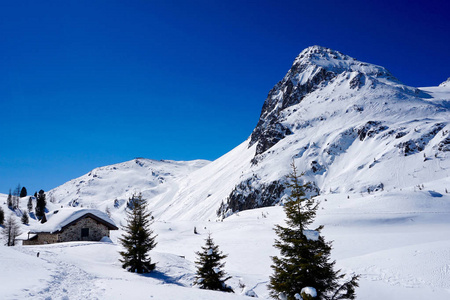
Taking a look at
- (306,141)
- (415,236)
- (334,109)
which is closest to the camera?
(415,236)

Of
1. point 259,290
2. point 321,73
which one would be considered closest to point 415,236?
point 259,290

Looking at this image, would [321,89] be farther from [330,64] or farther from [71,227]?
[71,227]

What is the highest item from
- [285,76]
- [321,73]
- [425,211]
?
[285,76]

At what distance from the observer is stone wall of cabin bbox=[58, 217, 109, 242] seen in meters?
30.3

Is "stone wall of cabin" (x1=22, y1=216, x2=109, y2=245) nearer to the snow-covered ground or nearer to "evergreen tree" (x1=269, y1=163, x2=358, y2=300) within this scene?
the snow-covered ground

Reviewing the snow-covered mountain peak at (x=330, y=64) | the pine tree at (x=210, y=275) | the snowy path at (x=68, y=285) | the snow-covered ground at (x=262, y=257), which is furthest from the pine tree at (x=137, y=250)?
the snow-covered mountain peak at (x=330, y=64)

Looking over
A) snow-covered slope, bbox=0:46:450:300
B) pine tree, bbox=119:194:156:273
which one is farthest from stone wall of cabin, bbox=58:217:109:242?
pine tree, bbox=119:194:156:273

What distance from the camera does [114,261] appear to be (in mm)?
21953

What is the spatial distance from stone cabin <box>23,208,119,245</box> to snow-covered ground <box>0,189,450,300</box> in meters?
5.45

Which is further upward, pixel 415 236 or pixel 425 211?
pixel 425 211

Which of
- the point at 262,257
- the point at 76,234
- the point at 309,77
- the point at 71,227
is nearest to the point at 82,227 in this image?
the point at 76,234

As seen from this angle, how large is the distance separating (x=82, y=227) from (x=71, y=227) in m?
1.07

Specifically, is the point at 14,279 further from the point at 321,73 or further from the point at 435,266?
the point at 321,73

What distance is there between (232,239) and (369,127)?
66.3m
